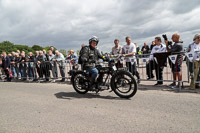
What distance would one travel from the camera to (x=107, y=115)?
3.14 m

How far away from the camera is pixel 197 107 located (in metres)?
3.28

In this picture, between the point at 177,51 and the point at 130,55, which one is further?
the point at 130,55

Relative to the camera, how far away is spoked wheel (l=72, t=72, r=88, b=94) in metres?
4.84

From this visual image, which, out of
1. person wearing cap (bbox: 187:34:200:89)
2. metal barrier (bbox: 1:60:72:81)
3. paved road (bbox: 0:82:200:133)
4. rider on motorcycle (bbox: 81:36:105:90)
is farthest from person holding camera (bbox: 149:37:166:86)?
Answer: metal barrier (bbox: 1:60:72:81)

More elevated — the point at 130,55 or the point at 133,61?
the point at 130,55

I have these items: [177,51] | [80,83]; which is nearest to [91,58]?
[80,83]

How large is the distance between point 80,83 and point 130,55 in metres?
2.60

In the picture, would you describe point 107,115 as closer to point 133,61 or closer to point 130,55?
point 133,61

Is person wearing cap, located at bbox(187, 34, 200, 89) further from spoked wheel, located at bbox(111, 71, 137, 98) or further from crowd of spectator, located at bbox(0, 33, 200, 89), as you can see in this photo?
spoked wheel, located at bbox(111, 71, 137, 98)

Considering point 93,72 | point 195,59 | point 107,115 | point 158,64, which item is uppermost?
point 195,59

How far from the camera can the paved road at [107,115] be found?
260 cm

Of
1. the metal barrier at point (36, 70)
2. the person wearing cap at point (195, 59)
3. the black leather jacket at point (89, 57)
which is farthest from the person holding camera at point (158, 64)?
the metal barrier at point (36, 70)

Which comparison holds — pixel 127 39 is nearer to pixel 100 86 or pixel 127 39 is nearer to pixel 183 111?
pixel 100 86

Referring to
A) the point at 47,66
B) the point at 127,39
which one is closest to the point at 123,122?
the point at 127,39
